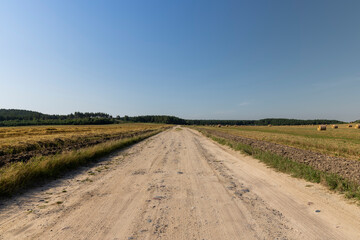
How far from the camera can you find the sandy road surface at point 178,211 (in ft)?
11.8

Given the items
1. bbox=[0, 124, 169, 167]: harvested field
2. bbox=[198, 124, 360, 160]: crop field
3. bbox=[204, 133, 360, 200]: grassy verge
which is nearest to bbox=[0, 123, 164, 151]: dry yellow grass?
bbox=[0, 124, 169, 167]: harvested field

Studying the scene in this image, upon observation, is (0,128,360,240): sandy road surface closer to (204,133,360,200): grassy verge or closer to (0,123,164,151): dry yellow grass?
(204,133,360,200): grassy verge

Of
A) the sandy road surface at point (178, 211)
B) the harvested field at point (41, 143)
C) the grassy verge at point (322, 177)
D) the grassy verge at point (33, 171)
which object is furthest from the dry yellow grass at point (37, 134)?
the grassy verge at point (322, 177)

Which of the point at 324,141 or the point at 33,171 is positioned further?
the point at 324,141

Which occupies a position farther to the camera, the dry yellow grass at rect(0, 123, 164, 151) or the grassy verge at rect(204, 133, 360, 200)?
the dry yellow grass at rect(0, 123, 164, 151)

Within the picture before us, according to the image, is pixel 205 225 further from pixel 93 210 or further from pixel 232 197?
pixel 93 210

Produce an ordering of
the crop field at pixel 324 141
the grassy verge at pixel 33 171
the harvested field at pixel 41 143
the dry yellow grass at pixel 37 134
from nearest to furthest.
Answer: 1. the grassy verge at pixel 33 171
2. the harvested field at pixel 41 143
3. the crop field at pixel 324 141
4. the dry yellow grass at pixel 37 134

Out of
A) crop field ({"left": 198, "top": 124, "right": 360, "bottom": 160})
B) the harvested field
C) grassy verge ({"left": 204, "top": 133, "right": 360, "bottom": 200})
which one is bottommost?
crop field ({"left": 198, "top": 124, "right": 360, "bottom": 160})

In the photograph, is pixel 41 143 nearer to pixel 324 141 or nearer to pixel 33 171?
pixel 33 171

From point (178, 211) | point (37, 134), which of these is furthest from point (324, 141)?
point (37, 134)

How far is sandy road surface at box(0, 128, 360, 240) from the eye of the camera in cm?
358

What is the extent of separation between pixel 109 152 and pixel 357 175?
1478 centimetres

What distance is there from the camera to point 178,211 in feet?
14.7

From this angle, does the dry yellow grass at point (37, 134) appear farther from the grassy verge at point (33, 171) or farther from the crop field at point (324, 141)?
the crop field at point (324, 141)
